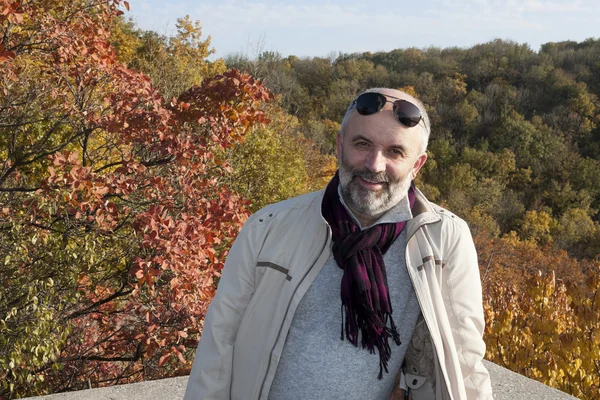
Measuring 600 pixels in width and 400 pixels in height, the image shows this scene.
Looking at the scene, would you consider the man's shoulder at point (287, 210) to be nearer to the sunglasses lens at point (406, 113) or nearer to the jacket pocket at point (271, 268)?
the jacket pocket at point (271, 268)

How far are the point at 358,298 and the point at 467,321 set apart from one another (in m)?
0.34

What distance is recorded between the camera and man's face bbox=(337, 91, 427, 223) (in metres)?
1.91

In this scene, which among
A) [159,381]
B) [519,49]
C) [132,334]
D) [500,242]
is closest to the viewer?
[159,381]

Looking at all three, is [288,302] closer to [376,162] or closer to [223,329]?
[223,329]

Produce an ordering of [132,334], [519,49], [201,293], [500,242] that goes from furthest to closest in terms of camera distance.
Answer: [519,49] < [500,242] < [132,334] < [201,293]

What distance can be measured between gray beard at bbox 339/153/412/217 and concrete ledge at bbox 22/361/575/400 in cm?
174

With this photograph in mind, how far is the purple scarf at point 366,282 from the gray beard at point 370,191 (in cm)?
6

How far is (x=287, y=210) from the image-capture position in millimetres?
1964

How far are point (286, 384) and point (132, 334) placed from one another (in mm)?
3928

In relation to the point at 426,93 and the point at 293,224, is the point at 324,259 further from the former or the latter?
the point at 426,93

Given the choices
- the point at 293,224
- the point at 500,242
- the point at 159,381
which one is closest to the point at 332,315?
the point at 293,224

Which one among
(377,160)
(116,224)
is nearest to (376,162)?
(377,160)

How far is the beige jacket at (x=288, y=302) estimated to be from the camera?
1.81 m

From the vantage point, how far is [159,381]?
327cm
